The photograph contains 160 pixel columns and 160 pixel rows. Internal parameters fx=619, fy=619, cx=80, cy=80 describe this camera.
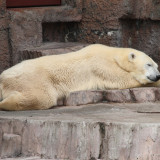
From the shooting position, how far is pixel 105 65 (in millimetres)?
6836

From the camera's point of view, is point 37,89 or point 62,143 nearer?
point 62,143

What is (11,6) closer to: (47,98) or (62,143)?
(47,98)

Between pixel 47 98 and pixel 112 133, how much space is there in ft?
4.50

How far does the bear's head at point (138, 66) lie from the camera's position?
272 inches

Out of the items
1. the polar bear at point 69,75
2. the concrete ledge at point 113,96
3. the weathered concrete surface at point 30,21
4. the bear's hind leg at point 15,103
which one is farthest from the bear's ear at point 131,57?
the weathered concrete surface at point 30,21

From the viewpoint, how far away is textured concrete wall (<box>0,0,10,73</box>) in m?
7.61

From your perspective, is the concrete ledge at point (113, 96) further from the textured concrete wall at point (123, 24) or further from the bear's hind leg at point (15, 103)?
the textured concrete wall at point (123, 24)

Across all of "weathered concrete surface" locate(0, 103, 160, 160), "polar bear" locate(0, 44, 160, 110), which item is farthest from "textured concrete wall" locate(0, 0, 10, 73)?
"weathered concrete surface" locate(0, 103, 160, 160)

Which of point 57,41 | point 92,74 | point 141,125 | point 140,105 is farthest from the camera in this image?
point 57,41

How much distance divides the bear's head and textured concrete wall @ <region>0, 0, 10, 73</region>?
1576mm

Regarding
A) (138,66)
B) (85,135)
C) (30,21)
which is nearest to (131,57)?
(138,66)

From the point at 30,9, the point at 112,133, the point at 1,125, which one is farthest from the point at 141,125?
the point at 30,9

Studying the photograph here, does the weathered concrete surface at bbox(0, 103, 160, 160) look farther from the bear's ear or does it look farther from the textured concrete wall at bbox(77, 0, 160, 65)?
the textured concrete wall at bbox(77, 0, 160, 65)

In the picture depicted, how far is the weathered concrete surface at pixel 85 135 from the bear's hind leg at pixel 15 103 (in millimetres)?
507
